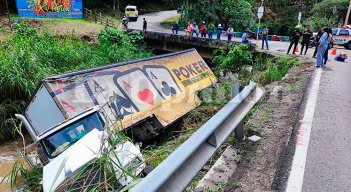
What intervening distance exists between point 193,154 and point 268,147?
4.62 feet

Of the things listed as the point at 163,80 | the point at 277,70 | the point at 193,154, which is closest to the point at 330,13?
the point at 277,70

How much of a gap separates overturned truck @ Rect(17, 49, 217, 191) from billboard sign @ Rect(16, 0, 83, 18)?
19290 millimetres

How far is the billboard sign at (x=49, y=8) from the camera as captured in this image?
25.4m

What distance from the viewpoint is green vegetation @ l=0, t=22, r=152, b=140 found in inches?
385

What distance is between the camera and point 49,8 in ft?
86.7

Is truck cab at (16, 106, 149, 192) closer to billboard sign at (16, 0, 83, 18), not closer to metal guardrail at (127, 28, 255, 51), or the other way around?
metal guardrail at (127, 28, 255, 51)

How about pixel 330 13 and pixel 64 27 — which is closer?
pixel 64 27

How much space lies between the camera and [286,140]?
3.67 m

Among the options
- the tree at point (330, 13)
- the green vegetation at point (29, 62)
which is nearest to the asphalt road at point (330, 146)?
the green vegetation at point (29, 62)

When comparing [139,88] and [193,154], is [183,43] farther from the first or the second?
[193,154]

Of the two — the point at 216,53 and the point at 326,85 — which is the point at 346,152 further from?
the point at 216,53

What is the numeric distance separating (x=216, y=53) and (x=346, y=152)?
15.5m

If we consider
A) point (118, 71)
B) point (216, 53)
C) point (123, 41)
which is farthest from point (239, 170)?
point (123, 41)

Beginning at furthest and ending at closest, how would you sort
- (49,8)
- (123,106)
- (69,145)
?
(49,8) < (123,106) < (69,145)
